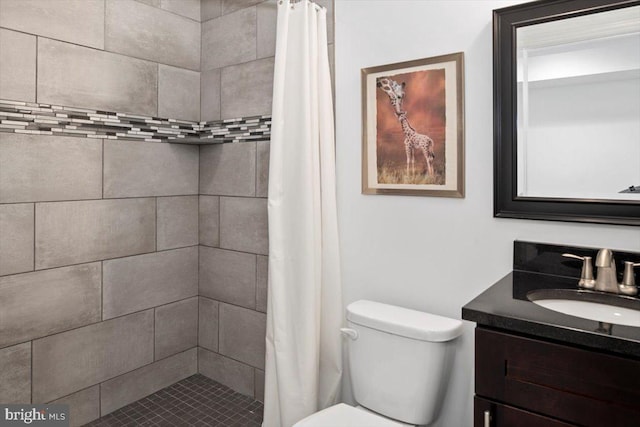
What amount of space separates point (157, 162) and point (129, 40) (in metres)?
0.68

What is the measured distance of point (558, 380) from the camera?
3.85ft

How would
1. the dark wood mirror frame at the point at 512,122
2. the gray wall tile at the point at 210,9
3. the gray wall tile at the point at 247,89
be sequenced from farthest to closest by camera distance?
the gray wall tile at the point at 210,9
the gray wall tile at the point at 247,89
the dark wood mirror frame at the point at 512,122

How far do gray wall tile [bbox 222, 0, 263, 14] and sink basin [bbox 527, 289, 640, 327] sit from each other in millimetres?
2118

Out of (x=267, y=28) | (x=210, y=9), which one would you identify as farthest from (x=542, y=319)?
(x=210, y=9)

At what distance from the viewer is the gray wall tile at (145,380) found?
2396mm

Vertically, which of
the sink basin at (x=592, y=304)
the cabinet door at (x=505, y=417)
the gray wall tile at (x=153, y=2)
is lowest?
the cabinet door at (x=505, y=417)

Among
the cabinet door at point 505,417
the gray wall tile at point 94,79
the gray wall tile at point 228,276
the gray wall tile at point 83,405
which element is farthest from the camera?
the gray wall tile at point 228,276

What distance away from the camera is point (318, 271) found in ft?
6.82

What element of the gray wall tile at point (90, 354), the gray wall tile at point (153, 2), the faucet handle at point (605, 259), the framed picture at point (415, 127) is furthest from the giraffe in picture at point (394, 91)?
the gray wall tile at point (90, 354)

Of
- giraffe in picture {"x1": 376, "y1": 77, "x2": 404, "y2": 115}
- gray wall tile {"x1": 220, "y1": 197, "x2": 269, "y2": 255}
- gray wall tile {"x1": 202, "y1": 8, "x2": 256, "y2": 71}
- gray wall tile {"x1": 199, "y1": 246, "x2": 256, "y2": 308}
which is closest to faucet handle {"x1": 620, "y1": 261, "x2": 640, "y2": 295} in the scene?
giraffe in picture {"x1": 376, "y1": 77, "x2": 404, "y2": 115}

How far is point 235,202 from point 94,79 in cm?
98

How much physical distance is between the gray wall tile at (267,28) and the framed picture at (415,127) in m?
0.67

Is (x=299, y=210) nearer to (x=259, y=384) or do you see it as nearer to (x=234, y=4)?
(x=259, y=384)

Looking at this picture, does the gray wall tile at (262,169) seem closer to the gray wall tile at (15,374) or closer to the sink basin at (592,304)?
the gray wall tile at (15,374)
